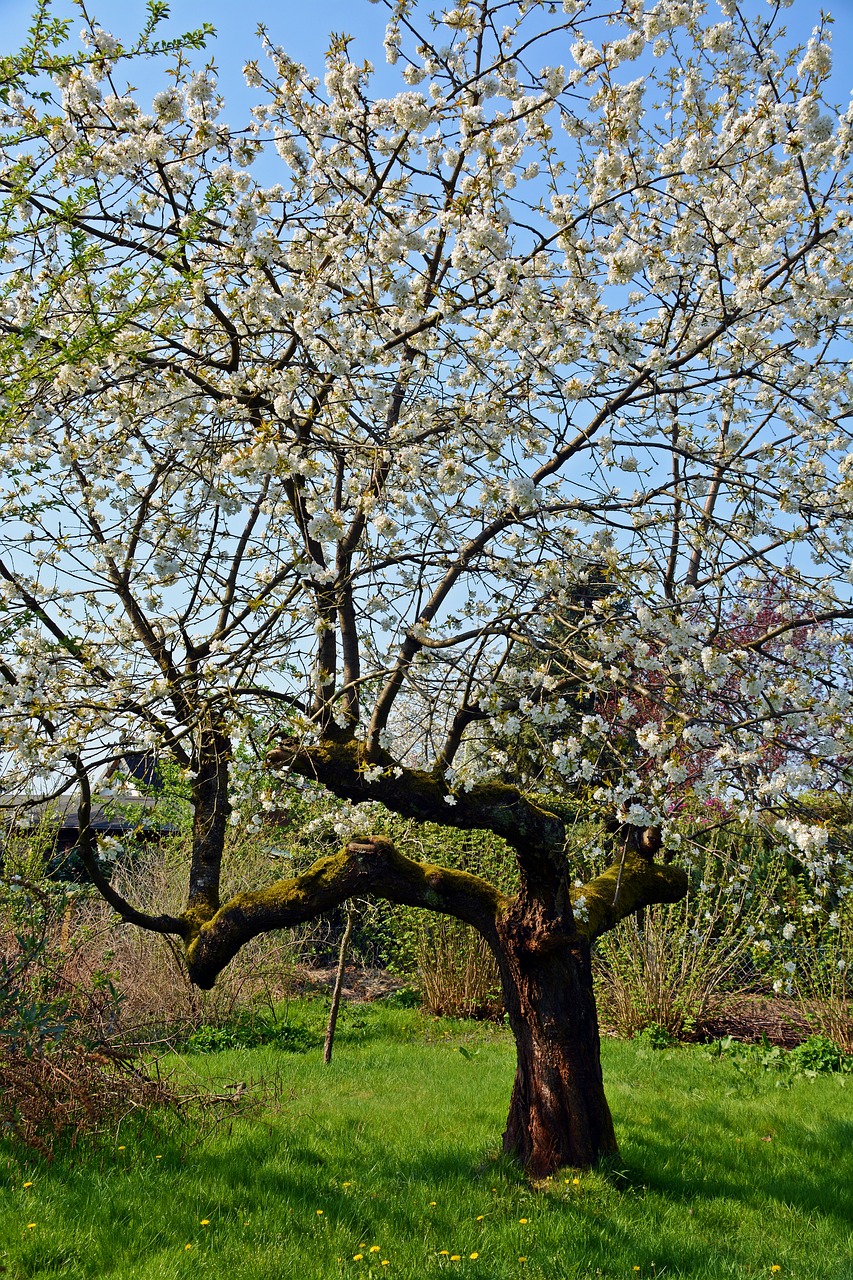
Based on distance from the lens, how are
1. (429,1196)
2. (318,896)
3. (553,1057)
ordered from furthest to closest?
(318,896) < (553,1057) < (429,1196)

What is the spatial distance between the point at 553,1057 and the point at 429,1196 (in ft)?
2.59

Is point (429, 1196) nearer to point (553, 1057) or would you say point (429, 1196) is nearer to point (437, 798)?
point (553, 1057)

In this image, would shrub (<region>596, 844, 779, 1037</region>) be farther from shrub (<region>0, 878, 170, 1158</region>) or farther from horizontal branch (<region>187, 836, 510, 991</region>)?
shrub (<region>0, 878, 170, 1158</region>)

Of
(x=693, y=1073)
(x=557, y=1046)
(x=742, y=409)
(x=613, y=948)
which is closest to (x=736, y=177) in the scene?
(x=742, y=409)

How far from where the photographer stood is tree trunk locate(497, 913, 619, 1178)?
4109mm

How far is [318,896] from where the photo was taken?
167 inches

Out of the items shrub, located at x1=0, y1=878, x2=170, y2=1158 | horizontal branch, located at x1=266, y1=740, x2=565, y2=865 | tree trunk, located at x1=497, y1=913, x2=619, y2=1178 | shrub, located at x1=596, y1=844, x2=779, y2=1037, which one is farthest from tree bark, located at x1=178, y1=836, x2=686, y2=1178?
shrub, located at x1=596, y1=844, x2=779, y2=1037

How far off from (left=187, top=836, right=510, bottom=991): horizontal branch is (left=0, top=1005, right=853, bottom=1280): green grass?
0.91 m

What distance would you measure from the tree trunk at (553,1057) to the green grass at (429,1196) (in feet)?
0.45

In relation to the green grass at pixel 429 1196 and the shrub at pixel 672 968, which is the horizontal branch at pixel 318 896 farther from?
the shrub at pixel 672 968

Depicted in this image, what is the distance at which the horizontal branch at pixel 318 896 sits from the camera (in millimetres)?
4250

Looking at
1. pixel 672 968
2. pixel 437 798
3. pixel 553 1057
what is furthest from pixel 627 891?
pixel 672 968

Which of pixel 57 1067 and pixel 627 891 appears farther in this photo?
pixel 627 891

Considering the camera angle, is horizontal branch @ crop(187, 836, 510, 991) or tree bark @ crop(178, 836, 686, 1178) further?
horizontal branch @ crop(187, 836, 510, 991)
